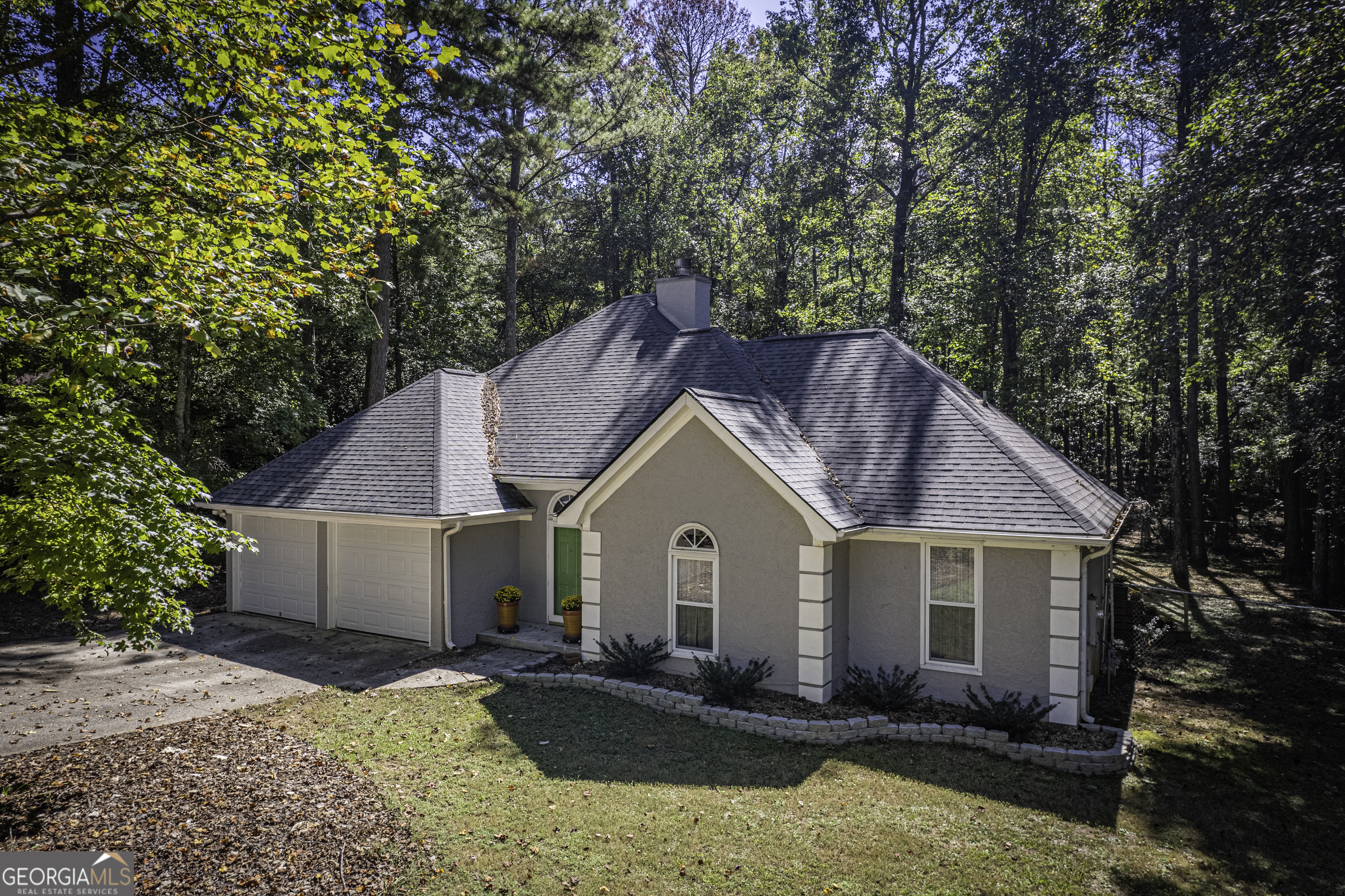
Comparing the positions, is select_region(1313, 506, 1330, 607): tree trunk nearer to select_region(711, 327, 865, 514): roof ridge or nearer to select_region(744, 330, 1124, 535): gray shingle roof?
select_region(744, 330, 1124, 535): gray shingle roof

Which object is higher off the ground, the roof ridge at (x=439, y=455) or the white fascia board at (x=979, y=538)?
the roof ridge at (x=439, y=455)

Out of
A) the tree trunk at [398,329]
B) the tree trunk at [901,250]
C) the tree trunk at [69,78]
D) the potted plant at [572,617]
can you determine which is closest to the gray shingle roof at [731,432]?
the potted plant at [572,617]

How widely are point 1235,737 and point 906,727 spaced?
490cm

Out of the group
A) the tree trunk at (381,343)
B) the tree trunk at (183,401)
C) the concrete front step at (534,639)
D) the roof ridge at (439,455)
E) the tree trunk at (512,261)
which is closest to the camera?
the concrete front step at (534,639)

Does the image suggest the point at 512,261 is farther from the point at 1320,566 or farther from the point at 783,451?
the point at 1320,566

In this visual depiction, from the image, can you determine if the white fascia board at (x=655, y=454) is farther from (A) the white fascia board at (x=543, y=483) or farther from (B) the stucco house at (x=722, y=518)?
(A) the white fascia board at (x=543, y=483)

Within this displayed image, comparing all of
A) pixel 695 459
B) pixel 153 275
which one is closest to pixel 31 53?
pixel 153 275

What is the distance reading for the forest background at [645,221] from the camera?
6480mm

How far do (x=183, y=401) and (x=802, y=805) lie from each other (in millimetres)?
18755

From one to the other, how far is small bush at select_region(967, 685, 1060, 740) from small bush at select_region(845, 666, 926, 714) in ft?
2.57

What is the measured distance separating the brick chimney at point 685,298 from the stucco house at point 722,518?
1.16 m

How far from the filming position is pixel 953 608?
10.2 metres

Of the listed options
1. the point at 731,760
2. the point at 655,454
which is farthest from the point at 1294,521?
the point at 731,760

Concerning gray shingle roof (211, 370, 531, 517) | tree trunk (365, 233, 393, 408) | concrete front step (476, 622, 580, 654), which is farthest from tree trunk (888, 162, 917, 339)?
tree trunk (365, 233, 393, 408)
